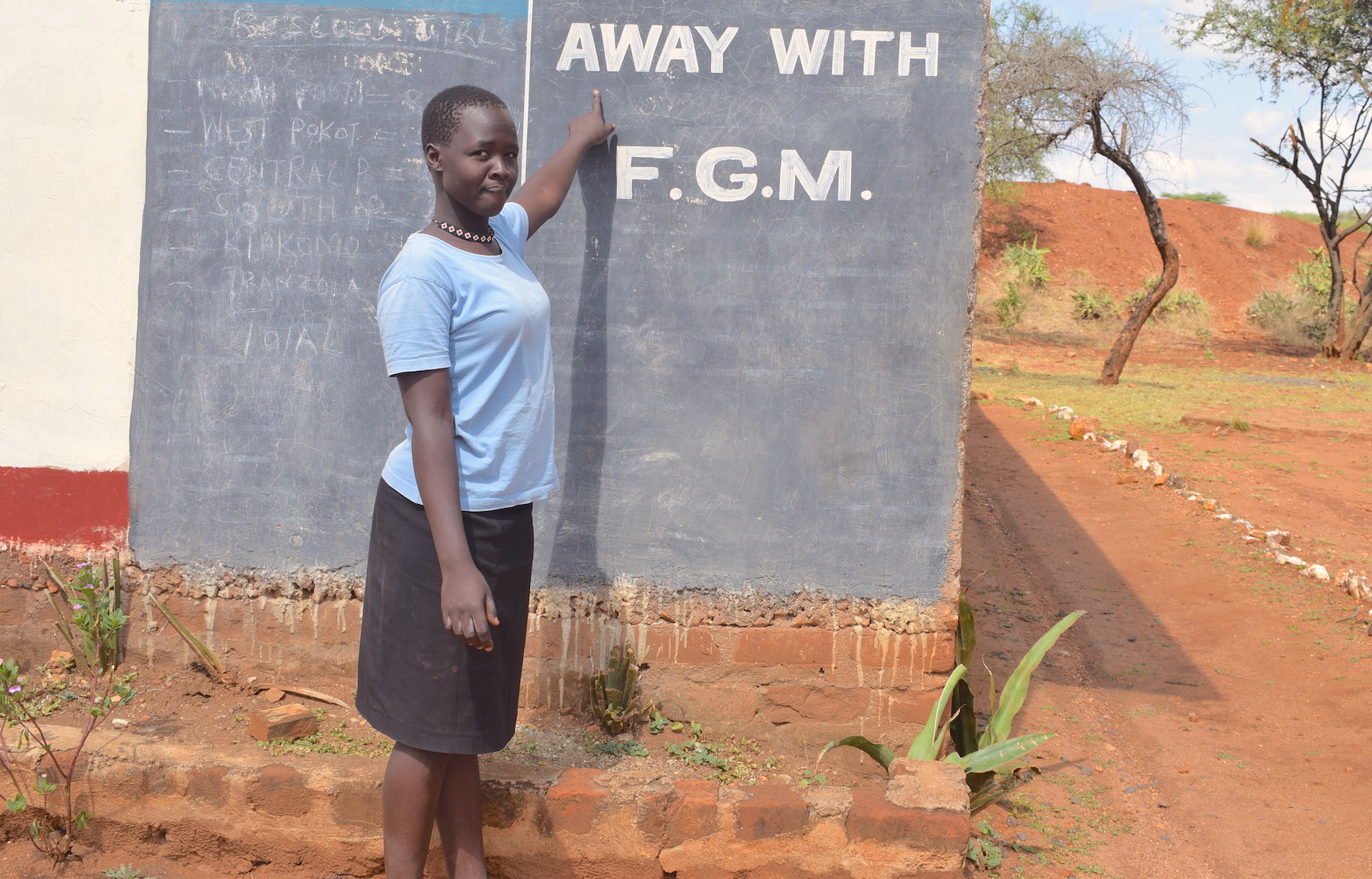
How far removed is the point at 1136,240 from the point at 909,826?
31296 mm

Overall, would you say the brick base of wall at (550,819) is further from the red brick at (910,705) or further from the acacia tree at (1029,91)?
the acacia tree at (1029,91)

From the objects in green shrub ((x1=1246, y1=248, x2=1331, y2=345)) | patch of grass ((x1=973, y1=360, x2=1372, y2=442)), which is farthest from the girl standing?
green shrub ((x1=1246, y1=248, x2=1331, y2=345))

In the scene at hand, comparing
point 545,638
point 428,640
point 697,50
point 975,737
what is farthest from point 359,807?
point 697,50

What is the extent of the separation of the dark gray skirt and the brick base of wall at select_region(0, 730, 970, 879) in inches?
23.3

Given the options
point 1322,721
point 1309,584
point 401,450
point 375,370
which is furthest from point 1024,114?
point 401,450

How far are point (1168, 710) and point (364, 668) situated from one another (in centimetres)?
332

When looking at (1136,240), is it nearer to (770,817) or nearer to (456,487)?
(770,817)

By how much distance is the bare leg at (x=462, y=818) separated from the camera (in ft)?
7.98

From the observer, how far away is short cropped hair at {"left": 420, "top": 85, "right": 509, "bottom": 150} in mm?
2141

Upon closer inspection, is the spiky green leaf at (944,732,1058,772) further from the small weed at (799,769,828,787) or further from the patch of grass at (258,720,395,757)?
the patch of grass at (258,720,395,757)


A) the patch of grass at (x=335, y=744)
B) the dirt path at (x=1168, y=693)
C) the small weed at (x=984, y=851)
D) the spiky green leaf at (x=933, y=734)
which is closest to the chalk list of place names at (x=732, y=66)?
the spiky green leaf at (x=933, y=734)

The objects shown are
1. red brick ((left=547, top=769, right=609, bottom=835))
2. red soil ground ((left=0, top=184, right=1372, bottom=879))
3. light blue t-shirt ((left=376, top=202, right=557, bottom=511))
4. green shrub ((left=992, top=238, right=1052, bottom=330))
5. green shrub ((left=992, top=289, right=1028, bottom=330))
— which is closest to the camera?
light blue t-shirt ((left=376, top=202, right=557, bottom=511))

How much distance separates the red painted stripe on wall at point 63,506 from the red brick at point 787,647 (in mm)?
2028

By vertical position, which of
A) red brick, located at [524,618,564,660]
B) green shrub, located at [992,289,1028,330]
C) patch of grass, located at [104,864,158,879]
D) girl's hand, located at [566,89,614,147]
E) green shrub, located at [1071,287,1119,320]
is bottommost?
patch of grass, located at [104,864,158,879]
